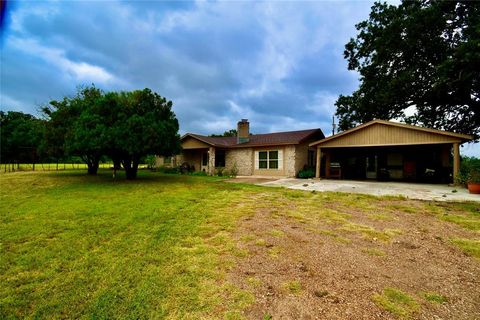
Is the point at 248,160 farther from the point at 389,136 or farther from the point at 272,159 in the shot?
the point at 389,136

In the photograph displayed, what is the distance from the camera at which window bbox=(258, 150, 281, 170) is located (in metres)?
17.7

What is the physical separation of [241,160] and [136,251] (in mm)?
15857

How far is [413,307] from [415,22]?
18.9 meters

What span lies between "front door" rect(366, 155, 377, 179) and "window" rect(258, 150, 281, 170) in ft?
23.9

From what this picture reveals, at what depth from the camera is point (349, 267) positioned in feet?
10.5

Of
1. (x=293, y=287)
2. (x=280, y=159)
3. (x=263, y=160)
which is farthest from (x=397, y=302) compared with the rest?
(x=263, y=160)

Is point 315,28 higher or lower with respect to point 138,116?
higher

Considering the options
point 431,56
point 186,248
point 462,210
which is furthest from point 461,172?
point 186,248

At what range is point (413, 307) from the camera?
2.36m

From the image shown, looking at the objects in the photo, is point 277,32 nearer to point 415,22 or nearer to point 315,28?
point 315,28

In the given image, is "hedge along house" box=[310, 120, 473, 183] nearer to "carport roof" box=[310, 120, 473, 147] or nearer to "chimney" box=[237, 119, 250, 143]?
"carport roof" box=[310, 120, 473, 147]

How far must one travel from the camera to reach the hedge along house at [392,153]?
11980 millimetres

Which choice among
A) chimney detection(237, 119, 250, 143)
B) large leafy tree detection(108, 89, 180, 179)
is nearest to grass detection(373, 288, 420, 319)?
large leafy tree detection(108, 89, 180, 179)

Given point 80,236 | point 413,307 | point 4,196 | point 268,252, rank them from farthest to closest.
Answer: point 4,196 < point 80,236 < point 268,252 < point 413,307
